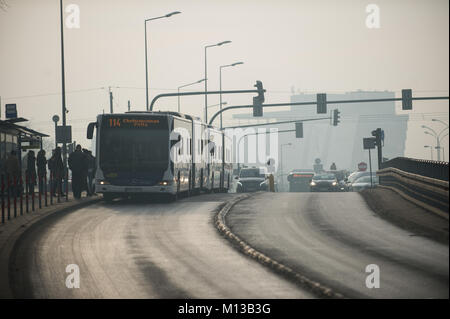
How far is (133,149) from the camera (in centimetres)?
2653

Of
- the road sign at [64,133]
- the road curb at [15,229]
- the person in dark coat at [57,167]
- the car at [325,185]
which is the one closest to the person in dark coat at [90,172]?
the person in dark coat at [57,167]

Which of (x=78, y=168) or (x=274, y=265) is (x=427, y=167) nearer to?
(x=274, y=265)

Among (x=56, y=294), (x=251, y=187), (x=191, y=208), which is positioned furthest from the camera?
(x=251, y=187)

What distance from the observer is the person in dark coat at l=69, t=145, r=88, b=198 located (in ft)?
93.0

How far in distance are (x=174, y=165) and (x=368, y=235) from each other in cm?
1236

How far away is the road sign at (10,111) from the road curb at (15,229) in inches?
212

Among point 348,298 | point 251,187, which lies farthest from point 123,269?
point 251,187

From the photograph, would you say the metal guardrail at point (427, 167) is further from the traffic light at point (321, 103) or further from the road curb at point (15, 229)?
the traffic light at point (321, 103)

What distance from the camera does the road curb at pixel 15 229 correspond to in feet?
34.5

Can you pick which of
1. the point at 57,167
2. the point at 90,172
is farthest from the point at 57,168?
the point at 90,172

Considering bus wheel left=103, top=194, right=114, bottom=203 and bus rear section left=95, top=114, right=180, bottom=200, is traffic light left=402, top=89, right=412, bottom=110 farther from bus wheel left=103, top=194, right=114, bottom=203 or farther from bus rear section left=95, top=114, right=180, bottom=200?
bus wheel left=103, top=194, right=114, bottom=203

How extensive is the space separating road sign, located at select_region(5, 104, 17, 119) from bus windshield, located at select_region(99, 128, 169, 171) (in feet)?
17.6
